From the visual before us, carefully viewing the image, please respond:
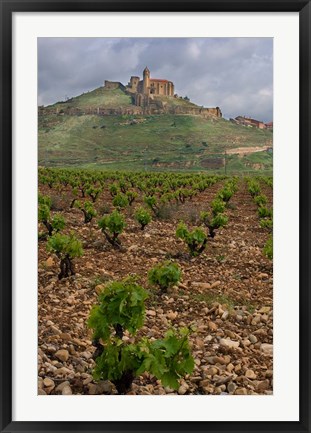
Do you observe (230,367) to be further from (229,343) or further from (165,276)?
(165,276)

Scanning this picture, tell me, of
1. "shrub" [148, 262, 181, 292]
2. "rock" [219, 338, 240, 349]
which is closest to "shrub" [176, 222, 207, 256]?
"shrub" [148, 262, 181, 292]

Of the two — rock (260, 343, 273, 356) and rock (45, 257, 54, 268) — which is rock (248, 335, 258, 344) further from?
rock (45, 257, 54, 268)

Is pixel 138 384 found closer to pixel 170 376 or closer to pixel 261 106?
pixel 170 376

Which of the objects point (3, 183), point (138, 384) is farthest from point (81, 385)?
point (3, 183)

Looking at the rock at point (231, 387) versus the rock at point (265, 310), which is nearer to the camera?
the rock at point (231, 387)

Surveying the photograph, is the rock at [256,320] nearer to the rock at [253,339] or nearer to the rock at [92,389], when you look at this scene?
the rock at [253,339]

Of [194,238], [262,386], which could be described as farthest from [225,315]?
[194,238]

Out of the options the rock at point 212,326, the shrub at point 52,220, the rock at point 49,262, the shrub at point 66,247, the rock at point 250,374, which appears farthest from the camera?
the shrub at point 52,220

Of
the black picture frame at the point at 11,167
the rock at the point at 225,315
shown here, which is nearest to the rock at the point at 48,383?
the black picture frame at the point at 11,167
